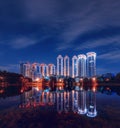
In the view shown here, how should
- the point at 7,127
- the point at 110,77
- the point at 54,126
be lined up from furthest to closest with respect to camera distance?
1. the point at 110,77
2. the point at 54,126
3. the point at 7,127

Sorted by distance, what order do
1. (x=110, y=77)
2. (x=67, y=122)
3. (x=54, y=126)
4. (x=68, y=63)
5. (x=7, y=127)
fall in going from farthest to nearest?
1. (x=68, y=63)
2. (x=110, y=77)
3. (x=67, y=122)
4. (x=54, y=126)
5. (x=7, y=127)

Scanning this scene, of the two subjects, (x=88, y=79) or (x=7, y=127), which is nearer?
(x=7, y=127)

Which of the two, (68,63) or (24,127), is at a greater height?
(68,63)

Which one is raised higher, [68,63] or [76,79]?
[68,63]

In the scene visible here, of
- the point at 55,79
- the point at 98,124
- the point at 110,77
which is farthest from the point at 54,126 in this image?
the point at 55,79

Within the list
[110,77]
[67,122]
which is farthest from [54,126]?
[110,77]

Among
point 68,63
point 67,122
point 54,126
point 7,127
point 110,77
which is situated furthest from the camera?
point 68,63

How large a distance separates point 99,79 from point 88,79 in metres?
17.0

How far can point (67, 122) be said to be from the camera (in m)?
16.7

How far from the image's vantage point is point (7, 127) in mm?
14336

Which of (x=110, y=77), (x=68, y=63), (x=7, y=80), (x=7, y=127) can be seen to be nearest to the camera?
(x=7, y=127)

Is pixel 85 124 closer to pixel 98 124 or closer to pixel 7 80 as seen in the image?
pixel 98 124

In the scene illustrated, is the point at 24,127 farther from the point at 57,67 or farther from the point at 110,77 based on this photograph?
the point at 57,67

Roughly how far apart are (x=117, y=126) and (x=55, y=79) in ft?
590
